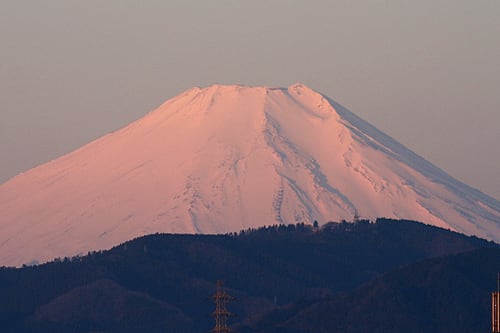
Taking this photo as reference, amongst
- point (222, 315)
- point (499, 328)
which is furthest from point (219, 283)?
point (499, 328)

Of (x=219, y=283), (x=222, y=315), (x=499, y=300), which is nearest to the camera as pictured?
(x=499, y=300)

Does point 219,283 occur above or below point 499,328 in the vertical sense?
above

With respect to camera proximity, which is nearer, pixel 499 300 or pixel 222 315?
pixel 499 300

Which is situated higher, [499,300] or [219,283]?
[219,283]

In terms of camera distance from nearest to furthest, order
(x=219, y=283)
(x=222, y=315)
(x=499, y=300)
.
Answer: (x=499, y=300)
(x=222, y=315)
(x=219, y=283)

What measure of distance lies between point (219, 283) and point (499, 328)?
825 inches

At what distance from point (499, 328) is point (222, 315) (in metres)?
13.4

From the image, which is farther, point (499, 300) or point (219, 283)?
point (219, 283)

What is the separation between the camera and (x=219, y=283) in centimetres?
9225

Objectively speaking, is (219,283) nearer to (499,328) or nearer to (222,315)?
(222,315)

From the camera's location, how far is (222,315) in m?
83.1

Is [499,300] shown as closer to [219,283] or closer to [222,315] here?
[222,315]

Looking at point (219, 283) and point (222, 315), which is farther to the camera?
point (219, 283)

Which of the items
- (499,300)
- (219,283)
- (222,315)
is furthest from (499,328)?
(219,283)
